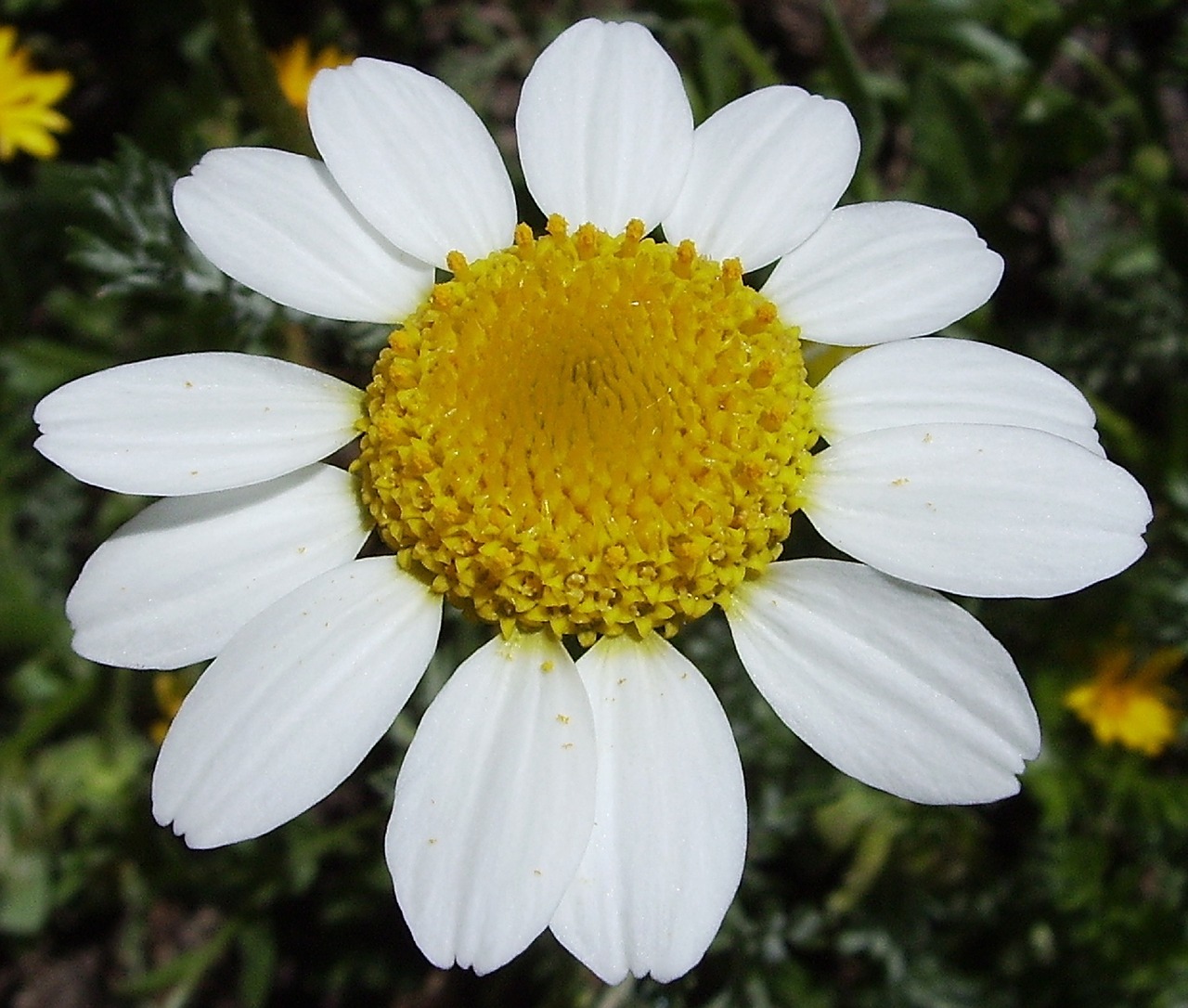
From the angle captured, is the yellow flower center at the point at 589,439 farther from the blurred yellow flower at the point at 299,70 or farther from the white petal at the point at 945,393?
the blurred yellow flower at the point at 299,70

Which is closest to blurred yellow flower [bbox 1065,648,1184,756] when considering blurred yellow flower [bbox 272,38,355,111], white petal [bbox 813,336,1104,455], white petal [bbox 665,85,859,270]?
white petal [bbox 813,336,1104,455]

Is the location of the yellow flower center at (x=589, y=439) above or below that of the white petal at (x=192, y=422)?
below

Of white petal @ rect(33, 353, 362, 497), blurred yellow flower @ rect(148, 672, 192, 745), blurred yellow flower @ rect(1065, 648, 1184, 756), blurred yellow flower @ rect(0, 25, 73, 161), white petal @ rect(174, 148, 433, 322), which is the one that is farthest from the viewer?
blurred yellow flower @ rect(0, 25, 73, 161)

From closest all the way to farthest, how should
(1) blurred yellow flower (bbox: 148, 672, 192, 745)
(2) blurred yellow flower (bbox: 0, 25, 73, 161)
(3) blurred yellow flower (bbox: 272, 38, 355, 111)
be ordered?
(1) blurred yellow flower (bbox: 148, 672, 192, 745), (2) blurred yellow flower (bbox: 0, 25, 73, 161), (3) blurred yellow flower (bbox: 272, 38, 355, 111)

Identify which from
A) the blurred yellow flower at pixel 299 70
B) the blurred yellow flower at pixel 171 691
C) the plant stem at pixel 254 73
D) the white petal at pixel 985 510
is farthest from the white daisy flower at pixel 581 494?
the blurred yellow flower at pixel 299 70

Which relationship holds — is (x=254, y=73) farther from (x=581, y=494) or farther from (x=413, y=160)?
(x=581, y=494)

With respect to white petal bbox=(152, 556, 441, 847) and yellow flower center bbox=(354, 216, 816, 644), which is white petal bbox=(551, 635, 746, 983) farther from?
white petal bbox=(152, 556, 441, 847)

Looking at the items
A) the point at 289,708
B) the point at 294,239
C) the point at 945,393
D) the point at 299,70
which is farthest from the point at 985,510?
the point at 299,70
